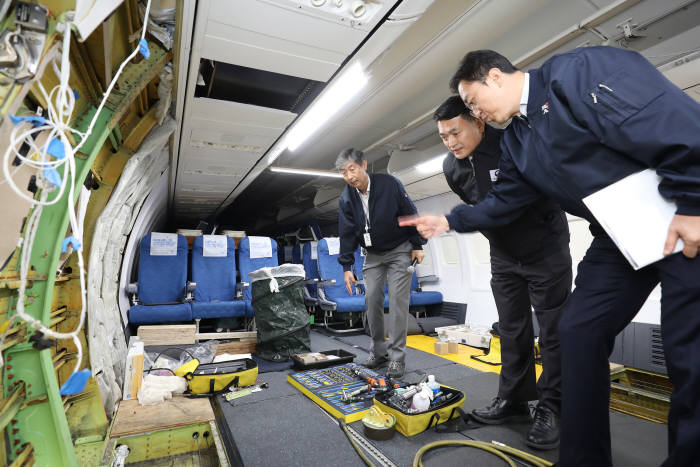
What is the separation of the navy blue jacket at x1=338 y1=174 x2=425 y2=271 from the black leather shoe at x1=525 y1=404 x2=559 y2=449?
66.5 inches

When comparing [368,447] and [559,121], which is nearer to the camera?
[559,121]

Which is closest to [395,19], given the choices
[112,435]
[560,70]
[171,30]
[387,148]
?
[560,70]

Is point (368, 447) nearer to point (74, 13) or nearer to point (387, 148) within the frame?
point (74, 13)

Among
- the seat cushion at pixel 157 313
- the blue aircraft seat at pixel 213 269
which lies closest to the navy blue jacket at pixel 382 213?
the seat cushion at pixel 157 313

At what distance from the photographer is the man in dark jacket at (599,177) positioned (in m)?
1.05

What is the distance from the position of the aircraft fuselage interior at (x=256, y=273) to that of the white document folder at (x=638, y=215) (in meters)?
0.19

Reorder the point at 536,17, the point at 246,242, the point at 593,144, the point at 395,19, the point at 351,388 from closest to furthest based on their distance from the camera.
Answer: the point at 593,144
the point at 395,19
the point at 351,388
the point at 536,17
the point at 246,242

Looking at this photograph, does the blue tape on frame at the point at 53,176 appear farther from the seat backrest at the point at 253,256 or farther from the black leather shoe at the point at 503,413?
the seat backrest at the point at 253,256

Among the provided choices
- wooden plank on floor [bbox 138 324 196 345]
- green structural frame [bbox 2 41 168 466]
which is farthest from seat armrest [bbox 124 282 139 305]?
green structural frame [bbox 2 41 168 466]

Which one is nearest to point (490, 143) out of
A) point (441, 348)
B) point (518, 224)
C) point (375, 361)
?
point (518, 224)

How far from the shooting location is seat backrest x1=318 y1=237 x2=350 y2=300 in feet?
18.5

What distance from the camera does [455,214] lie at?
187cm

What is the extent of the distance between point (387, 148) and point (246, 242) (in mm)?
2745

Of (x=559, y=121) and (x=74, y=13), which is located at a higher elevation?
(x=74, y=13)
